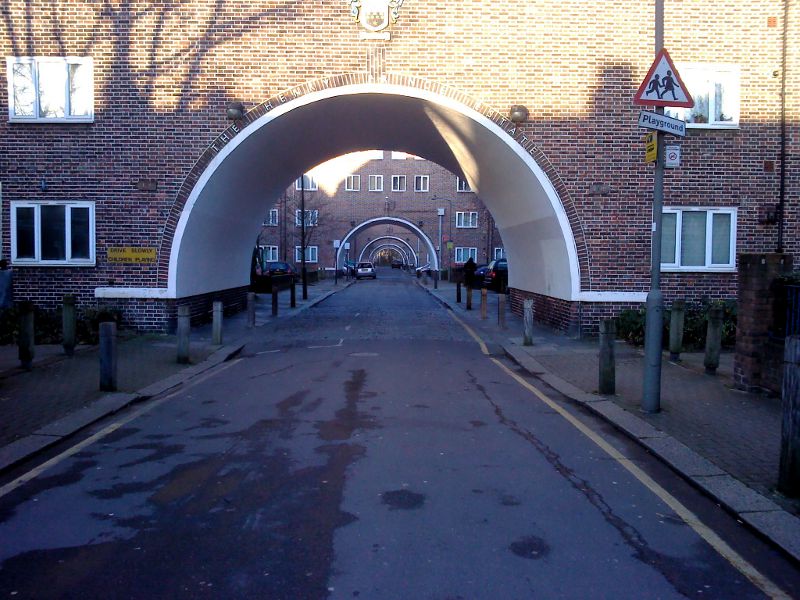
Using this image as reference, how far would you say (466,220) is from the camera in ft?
225

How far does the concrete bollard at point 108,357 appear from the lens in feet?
33.7

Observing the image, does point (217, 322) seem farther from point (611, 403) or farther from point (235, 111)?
point (611, 403)

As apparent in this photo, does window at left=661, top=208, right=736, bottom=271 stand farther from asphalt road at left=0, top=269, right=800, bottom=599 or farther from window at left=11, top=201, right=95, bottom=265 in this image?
window at left=11, top=201, right=95, bottom=265

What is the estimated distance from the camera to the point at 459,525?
5336mm

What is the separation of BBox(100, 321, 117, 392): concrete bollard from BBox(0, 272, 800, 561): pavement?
0.64 ft

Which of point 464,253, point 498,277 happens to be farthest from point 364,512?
point 464,253

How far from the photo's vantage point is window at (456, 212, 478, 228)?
6844 centimetres

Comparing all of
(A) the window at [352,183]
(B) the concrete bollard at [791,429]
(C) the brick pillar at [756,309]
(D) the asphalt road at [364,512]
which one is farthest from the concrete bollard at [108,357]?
(A) the window at [352,183]

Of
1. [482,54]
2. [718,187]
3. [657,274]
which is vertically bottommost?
[657,274]

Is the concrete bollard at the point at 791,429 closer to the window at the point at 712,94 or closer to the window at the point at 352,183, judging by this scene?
the window at the point at 712,94

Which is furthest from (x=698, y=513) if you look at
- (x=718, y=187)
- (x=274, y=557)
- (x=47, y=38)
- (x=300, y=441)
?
(x=47, y=38)

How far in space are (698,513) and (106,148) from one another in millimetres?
15478

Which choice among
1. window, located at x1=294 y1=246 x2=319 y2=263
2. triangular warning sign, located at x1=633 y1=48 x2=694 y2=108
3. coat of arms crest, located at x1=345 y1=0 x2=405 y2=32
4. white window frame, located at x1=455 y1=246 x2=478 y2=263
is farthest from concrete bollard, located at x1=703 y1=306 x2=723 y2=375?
window, located at x1=294 y1=246 x2=319 y2=263

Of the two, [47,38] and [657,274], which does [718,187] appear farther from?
[47,38]
